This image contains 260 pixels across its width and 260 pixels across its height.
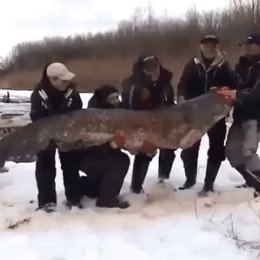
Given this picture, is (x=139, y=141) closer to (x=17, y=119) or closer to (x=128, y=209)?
(x=128, y=209)

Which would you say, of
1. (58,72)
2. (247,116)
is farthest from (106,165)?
(247,116)

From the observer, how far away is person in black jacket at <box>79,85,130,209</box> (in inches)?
216

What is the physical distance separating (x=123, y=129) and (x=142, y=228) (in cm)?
95

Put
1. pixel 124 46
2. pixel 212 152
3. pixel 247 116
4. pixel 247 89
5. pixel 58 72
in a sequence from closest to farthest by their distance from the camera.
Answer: pixel 58 72
pixel 247 89
pixel 247 116
pixel 212 152
pixel 124 46

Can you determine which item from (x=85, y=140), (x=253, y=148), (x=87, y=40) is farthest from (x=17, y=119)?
(x=87, y=40)

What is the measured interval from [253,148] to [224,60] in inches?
32.7

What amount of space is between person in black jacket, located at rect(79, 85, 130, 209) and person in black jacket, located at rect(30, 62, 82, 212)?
5.1 inches

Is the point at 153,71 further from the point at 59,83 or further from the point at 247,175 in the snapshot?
the point at 247,175

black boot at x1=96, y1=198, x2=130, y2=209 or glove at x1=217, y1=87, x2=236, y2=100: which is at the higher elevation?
glove at x1=217, y1=87, x2=236, y2=100

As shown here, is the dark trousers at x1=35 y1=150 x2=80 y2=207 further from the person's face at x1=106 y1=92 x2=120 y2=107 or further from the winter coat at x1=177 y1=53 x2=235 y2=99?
the winter coat at x1=177 y1=53 x2=235 y2=99

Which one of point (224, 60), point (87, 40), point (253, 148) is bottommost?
point (87, 40)

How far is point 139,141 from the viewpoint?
552 centimetres

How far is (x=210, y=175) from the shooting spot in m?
5.95

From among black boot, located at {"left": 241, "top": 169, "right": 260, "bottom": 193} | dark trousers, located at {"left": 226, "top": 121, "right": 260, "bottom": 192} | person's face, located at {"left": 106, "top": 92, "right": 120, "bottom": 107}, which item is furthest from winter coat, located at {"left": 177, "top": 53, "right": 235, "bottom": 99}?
black boot, located at {"left": 241, "top": 169, "right": 260, "bottom": 193}
